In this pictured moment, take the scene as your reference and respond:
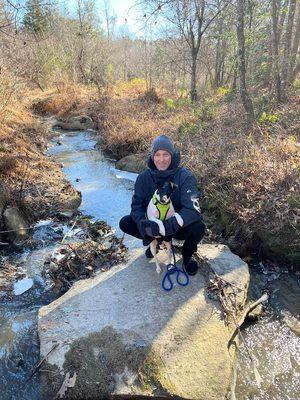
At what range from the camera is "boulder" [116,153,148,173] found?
932cm

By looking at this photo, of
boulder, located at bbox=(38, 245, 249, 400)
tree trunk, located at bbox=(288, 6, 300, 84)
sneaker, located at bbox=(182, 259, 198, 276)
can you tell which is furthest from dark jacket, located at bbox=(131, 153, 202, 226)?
tree trunk, located at bbox=(288, 6, 300, 84)

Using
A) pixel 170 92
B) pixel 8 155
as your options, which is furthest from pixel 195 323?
pixel 170 92

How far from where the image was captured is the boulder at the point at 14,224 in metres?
6.04

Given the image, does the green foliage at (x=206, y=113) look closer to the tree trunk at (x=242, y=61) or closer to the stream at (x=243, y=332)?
the tree trunk at (x=242, y=61)

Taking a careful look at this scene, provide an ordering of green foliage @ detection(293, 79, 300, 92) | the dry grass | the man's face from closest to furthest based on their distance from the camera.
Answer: the man's face, the dry grass, green foliage @ detection(293, 79, 300, 92)

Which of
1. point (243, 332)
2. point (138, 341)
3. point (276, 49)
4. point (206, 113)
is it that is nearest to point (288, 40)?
point (276, 49)

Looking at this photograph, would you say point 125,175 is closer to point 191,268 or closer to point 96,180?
point 96,180

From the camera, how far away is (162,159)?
12.6ft

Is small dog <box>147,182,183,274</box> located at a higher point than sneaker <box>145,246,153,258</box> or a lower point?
higher

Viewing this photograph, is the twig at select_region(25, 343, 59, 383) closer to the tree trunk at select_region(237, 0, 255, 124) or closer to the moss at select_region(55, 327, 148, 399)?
the moss at select_region(55, 327, 148, 399)

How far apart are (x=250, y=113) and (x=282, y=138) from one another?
6.80ft

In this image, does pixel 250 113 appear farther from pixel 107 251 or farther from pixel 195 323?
pixel 195 323

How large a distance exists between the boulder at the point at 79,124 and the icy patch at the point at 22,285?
37.0ft

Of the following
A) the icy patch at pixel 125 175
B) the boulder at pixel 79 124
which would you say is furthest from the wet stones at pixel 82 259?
the boulder at pixel 79 124
